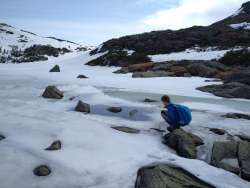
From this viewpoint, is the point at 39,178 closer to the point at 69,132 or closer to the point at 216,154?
the point at 69,132

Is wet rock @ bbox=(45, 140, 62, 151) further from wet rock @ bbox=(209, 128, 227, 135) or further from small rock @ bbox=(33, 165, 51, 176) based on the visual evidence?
wet rock @ bbox=(209, 128, 227, 135)

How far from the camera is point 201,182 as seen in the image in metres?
6.76

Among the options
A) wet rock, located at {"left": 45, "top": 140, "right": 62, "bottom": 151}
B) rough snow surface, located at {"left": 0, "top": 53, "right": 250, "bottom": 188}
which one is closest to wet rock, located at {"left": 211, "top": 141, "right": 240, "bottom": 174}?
rough snow surface, located at {"left": 0, "top": 53, "right": 250, "bottom": 188}

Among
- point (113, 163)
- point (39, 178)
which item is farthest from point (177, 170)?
point (39, 178)

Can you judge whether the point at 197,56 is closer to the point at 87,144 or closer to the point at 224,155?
the point at 224,155


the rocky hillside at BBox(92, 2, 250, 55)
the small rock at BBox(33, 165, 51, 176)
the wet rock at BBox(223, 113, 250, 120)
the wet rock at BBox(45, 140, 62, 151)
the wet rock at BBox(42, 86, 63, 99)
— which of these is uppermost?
the rocky hillside at BBox(92, 2, 250, 55)

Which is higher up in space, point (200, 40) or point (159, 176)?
point (200, 40)

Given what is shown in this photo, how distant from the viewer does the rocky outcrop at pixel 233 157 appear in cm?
754

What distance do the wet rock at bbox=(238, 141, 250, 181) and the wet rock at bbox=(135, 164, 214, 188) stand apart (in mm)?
1123

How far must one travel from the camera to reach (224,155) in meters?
8.29

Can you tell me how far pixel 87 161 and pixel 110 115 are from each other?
4395 millimetres

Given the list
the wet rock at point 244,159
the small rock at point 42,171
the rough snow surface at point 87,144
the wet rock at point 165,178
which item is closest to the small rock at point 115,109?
the rough snow surface at point 87,144

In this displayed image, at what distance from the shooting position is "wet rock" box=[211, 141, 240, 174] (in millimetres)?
7656

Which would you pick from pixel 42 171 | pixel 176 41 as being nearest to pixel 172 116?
pixel 42 171
